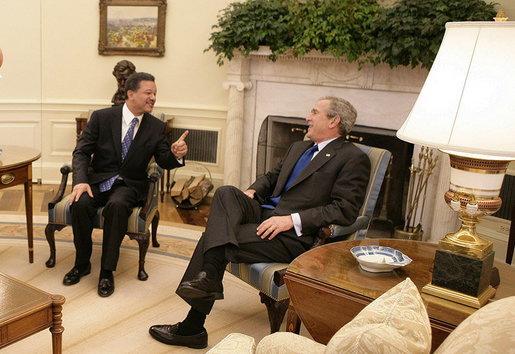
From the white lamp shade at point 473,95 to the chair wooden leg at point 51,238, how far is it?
2635 mm

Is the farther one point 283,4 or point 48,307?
point 283,4

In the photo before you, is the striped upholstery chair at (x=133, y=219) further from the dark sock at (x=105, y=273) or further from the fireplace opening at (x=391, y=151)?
the fireplace opening at (x=391, y=151)

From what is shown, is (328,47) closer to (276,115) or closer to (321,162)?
(276,115)

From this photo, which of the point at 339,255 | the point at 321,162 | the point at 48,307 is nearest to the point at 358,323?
the point at 339,255

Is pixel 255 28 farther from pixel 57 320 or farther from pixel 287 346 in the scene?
pixel 287 346

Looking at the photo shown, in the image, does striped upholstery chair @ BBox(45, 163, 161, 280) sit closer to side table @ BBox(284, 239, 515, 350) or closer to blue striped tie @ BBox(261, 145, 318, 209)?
blue striped tie @ BBox(261, 145, 318, 209)

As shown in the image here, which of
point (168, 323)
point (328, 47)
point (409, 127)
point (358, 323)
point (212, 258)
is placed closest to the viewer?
point (358, 323)

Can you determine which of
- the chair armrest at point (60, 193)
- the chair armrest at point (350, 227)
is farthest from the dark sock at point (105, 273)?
the chair armrest at point (350, 227)

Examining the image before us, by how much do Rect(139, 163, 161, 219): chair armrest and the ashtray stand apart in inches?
64.9

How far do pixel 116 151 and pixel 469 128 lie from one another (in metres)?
2.65

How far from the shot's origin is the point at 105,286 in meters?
3.37

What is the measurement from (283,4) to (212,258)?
272 centimetres

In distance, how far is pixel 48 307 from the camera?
2.21 metres

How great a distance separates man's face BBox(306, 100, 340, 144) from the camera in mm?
3193
